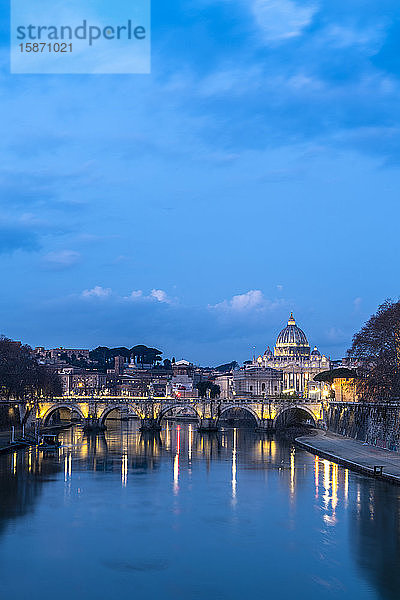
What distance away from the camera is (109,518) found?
36438 millimetres

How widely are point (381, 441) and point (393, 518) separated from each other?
26760 millimetres

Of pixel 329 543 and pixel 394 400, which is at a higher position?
pixel 394 400

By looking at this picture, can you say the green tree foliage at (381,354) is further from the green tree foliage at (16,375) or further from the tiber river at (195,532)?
the green tree foliage at (16,375)

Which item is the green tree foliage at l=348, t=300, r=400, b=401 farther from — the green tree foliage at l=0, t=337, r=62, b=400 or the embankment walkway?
the green tree foliage at l=0, t=337, r=62, b=400

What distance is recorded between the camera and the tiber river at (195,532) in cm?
2596

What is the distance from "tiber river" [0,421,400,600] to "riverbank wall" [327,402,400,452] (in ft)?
→ 20.2

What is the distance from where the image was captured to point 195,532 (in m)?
33.6

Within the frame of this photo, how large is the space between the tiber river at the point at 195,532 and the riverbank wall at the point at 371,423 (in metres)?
6.17

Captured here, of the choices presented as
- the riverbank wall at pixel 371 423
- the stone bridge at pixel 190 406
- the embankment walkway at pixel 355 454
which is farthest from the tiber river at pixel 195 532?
the stone bridge at pixel 190 406

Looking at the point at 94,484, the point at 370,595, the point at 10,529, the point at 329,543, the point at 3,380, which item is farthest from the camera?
the point at 3,380

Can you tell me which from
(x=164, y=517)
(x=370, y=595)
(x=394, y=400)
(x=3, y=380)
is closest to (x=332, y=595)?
(x=370, y=595)

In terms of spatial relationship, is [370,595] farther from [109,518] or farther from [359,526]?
[109,518]

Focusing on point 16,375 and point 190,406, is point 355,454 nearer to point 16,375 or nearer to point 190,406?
point 16,375

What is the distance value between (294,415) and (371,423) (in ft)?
124
